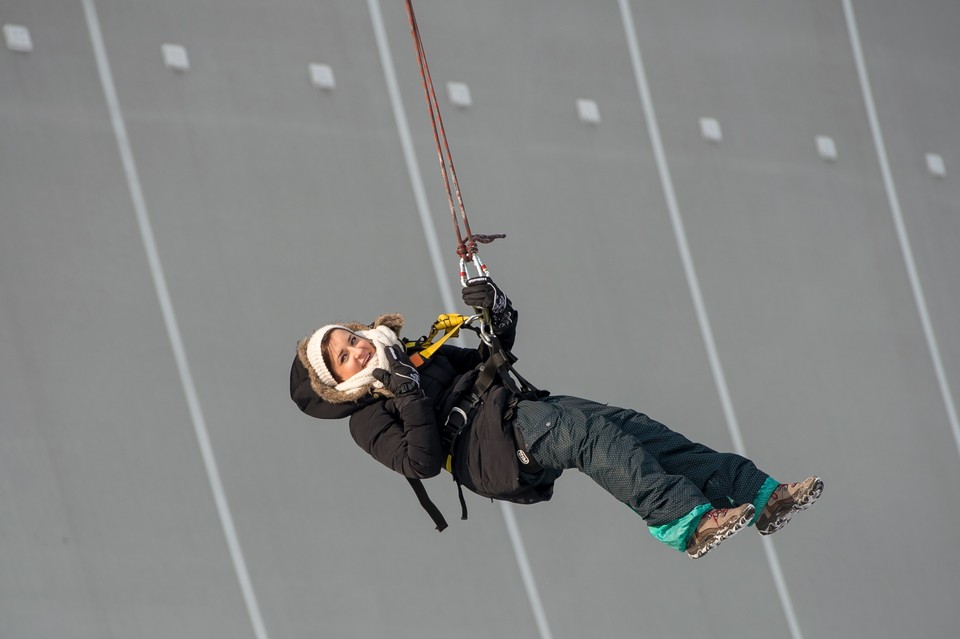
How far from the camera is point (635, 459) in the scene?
14.6 feet

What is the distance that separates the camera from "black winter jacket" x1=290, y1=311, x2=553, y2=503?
4.59 m

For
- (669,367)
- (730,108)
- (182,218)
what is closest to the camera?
(182,218)

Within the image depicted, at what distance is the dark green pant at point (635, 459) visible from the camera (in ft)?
14.5

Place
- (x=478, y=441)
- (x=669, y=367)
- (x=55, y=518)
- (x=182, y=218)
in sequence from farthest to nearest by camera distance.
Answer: (x=669, y=367)
(x=182, y=218)
(x=55, y=518)
(x=478, y=441)

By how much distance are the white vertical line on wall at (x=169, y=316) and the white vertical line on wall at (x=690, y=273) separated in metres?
3.04

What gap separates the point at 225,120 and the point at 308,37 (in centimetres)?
69

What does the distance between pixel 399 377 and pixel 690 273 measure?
484cm

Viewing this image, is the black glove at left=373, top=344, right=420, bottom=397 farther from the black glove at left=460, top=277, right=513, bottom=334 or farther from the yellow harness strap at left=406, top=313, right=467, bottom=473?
the black glove at left=460, top=277, right=513, bottom=334

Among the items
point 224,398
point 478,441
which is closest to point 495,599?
point 224,398

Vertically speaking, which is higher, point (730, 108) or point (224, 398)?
point (730, 108)

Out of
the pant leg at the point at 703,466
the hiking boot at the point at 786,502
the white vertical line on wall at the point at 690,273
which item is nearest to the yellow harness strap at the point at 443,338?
the pant leg at the point at 703,466

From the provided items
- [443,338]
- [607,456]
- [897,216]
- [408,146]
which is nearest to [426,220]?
[408,146]

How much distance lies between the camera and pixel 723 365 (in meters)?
9.09

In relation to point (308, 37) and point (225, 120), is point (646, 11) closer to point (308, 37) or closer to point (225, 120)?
point (308, 37)
